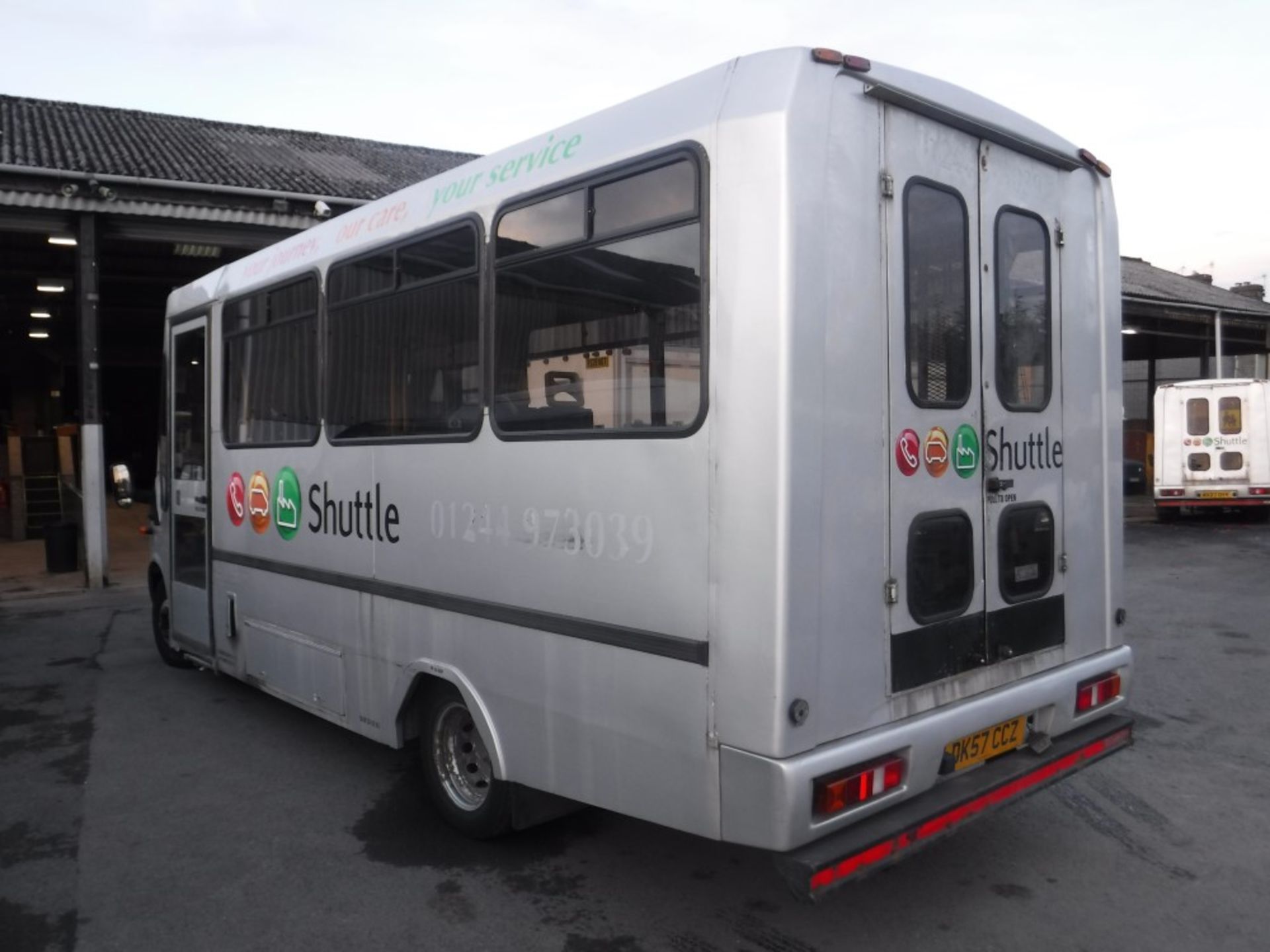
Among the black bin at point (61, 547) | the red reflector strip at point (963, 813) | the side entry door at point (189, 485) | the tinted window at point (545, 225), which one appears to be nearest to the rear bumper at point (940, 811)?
the red reflector strip at point (963, 813)

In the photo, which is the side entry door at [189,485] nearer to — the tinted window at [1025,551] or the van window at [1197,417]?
the tinted window at [1025,551]

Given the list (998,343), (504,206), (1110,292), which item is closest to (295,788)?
(504,206)

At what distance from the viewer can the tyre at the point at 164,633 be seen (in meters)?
7.90

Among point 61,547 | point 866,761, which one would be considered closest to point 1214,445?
point 866,761

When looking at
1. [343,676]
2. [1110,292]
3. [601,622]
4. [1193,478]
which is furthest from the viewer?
[1193,478]

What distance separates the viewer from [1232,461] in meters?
18.7

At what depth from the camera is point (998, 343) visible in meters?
3.99

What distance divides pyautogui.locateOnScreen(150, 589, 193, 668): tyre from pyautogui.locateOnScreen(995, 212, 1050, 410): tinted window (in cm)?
628

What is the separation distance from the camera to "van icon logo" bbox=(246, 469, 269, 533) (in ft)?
19.7

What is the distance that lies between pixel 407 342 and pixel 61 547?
12.0 metres

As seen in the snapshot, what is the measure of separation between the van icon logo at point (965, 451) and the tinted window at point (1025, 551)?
0.90 feet

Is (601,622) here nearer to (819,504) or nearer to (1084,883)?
(819,504)

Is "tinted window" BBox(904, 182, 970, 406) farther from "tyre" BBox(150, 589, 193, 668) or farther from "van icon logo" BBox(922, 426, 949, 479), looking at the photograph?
"tyre" BBox(150, 589, 193, 668)

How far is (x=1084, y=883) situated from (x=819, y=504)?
6.97ft
